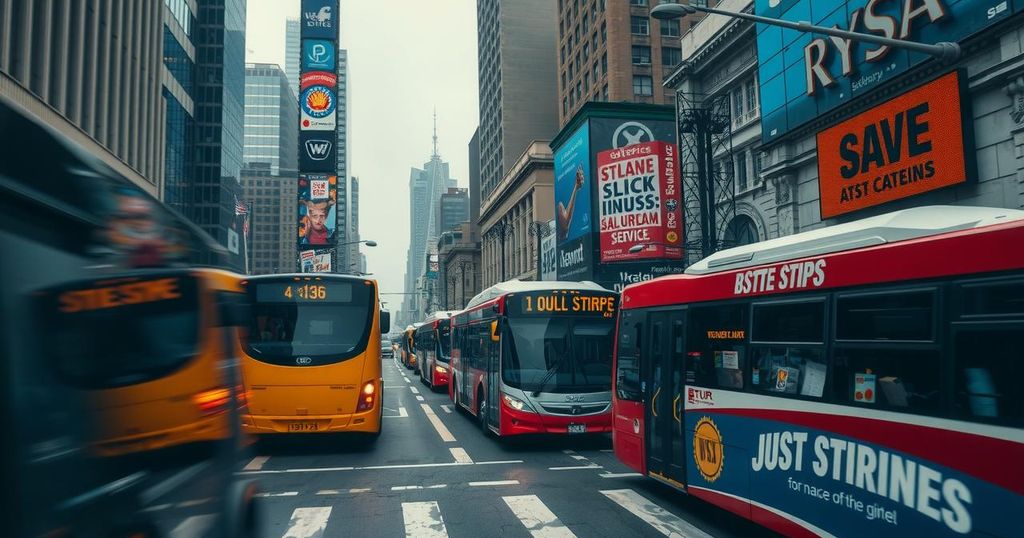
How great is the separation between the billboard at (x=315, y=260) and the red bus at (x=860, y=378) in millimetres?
54888

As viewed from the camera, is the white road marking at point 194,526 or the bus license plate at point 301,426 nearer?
the white road marking at point 194,526

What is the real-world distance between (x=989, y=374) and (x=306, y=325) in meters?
10.1

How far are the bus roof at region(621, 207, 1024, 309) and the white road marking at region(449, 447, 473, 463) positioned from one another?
17.4ft

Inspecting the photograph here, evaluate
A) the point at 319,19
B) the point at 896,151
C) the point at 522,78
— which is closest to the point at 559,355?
the point at 896,151

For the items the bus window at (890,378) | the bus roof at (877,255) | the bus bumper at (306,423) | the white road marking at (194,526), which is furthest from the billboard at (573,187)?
the white road marking at (194,526)

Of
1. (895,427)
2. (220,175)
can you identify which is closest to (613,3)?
(220,175)

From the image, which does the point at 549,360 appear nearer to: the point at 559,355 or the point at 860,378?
the point at 559,355

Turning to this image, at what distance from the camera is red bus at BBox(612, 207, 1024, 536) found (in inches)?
183

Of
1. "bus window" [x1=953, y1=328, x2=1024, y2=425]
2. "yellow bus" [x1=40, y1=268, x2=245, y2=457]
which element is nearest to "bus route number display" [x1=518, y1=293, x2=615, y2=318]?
"bus window" [x1=953, y1=328, x2=1024, y2=425]

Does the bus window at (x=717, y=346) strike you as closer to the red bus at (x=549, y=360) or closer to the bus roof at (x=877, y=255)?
the bus roof at (x=877, y=255)

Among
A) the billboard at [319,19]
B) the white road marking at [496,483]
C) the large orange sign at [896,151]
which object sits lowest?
the white road marking at [496,483]

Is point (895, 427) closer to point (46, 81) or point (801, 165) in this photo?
point (801, 165)

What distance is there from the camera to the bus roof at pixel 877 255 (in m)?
4.79

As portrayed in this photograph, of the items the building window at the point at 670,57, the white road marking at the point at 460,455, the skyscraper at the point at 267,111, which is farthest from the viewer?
the skyscraper at the point at 267,111
